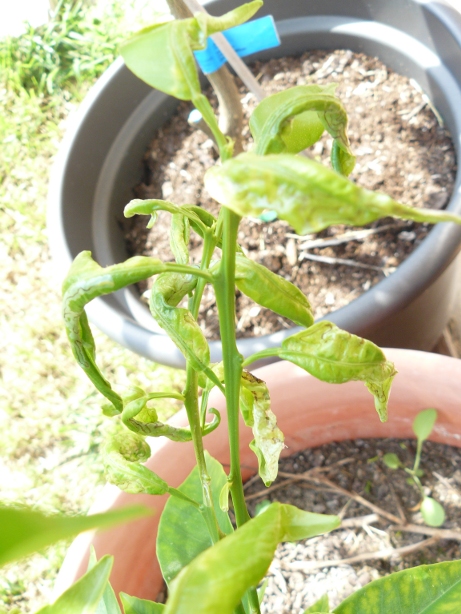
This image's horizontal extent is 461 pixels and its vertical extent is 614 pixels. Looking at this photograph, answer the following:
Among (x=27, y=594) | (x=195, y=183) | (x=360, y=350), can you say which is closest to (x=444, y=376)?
(x=360, y=350)

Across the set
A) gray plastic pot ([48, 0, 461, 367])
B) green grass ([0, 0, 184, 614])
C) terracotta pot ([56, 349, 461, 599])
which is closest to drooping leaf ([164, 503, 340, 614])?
terracotta pot ([56, 349, 461, 599])

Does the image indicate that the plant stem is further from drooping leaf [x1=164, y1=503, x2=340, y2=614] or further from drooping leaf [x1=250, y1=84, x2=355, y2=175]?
drooping leaf [x1=164, y1=503, x2=340, y2=614]

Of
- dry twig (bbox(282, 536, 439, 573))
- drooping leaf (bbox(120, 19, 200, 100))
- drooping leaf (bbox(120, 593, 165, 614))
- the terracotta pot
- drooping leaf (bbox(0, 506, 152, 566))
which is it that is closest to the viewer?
drooping leaf (bbox(0, 506, 152, 566))

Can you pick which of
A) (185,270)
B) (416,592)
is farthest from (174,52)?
(416,592)

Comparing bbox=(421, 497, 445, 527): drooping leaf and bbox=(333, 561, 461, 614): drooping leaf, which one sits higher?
bbox=(333, 561, 461, 614): drooping leaf

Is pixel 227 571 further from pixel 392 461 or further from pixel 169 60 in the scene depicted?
pixel 392 461

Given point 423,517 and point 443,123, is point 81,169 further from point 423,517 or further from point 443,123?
point 423,517

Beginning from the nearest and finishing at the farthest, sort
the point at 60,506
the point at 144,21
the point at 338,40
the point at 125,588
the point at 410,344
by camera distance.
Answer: the point at 125,588 < the point at 410,344 < the point at 60,506 < the point at 338,40 < the point at 144,21

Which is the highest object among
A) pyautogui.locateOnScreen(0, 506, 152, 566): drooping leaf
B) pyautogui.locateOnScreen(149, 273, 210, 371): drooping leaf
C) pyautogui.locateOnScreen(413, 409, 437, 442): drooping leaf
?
pyautogui.locateOnScreen(0, 506, 152, 566): drooping leaf
